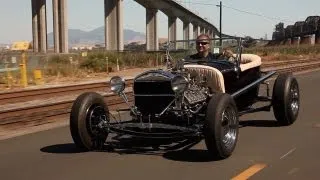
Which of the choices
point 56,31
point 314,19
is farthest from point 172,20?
point 56,31

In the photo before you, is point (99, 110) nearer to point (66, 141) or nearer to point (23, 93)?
point (66, 141)

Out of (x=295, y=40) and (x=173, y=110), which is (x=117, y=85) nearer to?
(x=173, y=110)

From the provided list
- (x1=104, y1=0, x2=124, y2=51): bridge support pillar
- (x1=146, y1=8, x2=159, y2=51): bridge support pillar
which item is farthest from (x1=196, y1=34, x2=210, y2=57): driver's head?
(x1=146, y1=8, x2=159, y2=51): bridge support pillar

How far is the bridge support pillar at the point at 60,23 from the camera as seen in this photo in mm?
68812

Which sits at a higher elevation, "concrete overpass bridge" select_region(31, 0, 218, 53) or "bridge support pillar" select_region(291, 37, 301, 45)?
"concrete overpass bridge" select_region(31, 0, 218, 53)

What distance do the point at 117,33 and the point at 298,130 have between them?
221 feet

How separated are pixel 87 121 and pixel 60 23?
205 feet

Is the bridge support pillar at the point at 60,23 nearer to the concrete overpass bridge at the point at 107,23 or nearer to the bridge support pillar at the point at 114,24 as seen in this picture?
the concrete overpass bridge at the point at 107,23

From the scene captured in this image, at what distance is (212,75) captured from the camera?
896 cm

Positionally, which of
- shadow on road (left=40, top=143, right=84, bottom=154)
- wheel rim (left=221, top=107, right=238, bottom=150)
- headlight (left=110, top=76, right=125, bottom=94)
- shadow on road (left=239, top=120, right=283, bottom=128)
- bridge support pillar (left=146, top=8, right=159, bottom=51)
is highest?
bridge support pillar (left=146, top=8, right=159, bottom=51)

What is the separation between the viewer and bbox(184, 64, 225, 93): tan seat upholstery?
29.3 feet

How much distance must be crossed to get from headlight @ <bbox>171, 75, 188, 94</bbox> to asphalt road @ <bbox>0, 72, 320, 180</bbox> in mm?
905

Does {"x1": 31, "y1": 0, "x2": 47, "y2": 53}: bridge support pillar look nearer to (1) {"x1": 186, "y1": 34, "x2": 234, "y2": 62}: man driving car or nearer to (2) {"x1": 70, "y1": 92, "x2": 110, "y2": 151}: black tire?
(1) {"x1": 186, "y1": 34, "x2": 234, "y2": 62}: man driving car

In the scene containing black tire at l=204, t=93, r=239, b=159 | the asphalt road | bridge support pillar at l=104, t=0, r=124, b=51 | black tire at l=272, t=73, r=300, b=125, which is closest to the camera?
the asphalt road
